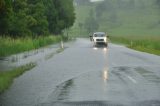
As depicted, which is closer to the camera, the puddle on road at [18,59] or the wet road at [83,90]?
the wet road at [83,90]

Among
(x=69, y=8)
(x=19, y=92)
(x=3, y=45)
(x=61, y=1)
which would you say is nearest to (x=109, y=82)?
(x=19, y=92)

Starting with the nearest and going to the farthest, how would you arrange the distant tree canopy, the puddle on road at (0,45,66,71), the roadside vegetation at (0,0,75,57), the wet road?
the wet road → the puddle on road at (0,45,66,71) → the roadside vegetation at (0,0,75,57) → the distant tree canopy

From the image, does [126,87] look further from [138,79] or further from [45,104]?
[45,104]

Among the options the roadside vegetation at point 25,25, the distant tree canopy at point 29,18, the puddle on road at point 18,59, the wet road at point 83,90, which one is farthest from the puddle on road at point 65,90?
the distant tree canopy at point 29,18

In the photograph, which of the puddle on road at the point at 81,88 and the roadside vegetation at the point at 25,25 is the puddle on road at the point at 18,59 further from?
the puddle on road at the point at 81,88

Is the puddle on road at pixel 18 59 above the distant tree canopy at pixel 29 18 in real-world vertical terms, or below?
below

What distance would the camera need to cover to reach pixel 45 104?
13391 mm

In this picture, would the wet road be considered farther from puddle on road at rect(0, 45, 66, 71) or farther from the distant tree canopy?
the distant tree canopy

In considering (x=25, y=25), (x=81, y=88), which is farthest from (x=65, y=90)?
(x=25, y=25)

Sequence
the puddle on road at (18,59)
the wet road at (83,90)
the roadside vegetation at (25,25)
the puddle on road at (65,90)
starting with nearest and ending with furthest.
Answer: the wet road at (83,90) < the puddle on road at (65,90) < the puddle on road at (18,59) < the roadside vegetation at (25,25)

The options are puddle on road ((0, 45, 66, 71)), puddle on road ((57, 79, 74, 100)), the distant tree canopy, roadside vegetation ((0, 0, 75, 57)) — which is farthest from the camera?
the distant tree canopy

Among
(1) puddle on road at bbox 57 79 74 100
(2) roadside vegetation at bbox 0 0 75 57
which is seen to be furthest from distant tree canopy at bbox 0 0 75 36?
(1) puddle on road at bbox 57 79 74 100

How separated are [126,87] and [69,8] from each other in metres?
104

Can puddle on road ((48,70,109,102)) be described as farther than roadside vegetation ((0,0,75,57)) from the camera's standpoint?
No
